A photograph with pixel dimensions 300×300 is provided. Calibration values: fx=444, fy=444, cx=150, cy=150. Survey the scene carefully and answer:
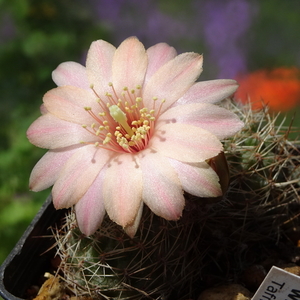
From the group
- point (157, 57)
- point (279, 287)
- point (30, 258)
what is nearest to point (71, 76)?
point (157, 57)

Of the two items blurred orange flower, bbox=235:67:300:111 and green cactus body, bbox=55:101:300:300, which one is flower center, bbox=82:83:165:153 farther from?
blurred orange flower, bbox=235:67:300:111

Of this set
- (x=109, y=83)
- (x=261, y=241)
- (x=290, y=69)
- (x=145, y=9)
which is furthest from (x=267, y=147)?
(x=145, y=9)

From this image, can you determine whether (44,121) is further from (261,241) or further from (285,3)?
(285,3)

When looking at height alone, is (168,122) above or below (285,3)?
below

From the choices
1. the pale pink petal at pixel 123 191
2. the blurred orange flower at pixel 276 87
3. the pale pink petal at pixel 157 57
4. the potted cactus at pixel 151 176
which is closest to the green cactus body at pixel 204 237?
the potted cactus at pixel 151 176

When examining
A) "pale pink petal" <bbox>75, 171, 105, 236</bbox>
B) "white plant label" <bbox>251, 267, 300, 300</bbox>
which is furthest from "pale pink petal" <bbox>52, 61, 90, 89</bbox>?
"white plant label" <bbox>251, 267, 300, 300</bbox>

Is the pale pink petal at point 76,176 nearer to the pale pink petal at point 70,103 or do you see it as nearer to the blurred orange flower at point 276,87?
the pale pink petal at point 70,103

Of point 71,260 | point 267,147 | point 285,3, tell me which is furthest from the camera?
point 285,3
